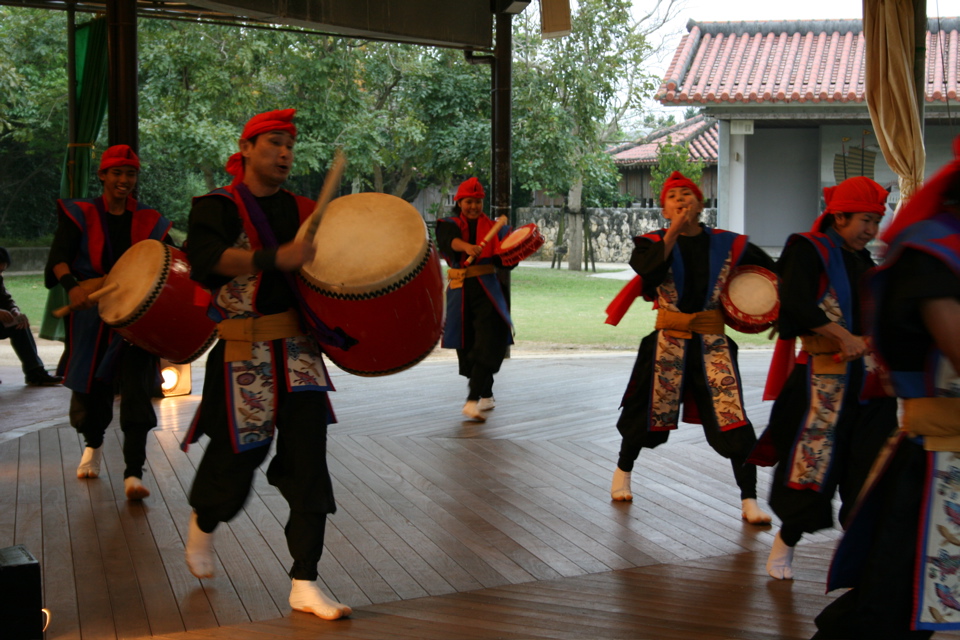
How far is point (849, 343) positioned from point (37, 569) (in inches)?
85.8

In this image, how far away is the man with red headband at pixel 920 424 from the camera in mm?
1718

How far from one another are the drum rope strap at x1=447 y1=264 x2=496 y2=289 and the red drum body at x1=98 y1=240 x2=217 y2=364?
2.12m

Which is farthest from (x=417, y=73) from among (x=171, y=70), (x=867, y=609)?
(x=867, y=609)

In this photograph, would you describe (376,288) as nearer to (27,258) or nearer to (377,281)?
(377,281)

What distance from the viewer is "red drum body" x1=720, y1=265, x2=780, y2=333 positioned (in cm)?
350

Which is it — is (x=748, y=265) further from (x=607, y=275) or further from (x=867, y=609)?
(x=607, y=275)

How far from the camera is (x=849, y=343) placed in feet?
9.19

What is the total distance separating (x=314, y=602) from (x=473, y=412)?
9.56ft

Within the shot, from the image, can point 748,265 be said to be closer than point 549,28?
Yes

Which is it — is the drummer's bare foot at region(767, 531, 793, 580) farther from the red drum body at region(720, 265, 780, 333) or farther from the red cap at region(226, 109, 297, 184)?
the red cap at region(226, 109, 297, 184)

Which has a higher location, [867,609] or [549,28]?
[549,28]

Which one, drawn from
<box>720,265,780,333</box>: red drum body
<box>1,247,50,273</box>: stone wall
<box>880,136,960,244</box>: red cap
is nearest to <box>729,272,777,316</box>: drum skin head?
<box>720,265,780,333</box>: red drum body

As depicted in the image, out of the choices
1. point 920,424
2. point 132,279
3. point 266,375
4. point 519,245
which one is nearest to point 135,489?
point 132,279

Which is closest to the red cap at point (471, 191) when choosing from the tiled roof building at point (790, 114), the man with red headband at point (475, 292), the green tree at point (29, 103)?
the man with red headband at point (475, 292)
